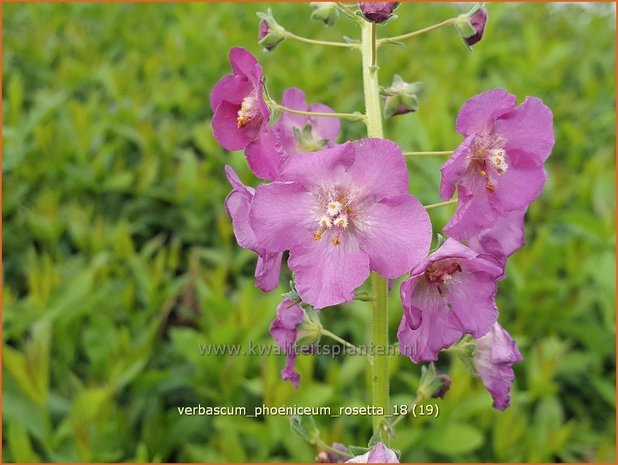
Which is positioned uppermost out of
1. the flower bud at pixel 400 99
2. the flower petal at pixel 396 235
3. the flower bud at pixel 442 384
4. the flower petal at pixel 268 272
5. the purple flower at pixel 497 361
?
the flower bud at pixel 400 99

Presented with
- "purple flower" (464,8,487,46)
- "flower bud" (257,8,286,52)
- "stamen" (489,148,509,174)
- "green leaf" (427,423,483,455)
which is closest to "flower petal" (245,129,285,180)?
"flower bud" (257,8,286,52)

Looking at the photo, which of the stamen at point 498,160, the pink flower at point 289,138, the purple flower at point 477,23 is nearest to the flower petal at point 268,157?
the pink flower at point 289,138

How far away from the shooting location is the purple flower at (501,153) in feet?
3.91

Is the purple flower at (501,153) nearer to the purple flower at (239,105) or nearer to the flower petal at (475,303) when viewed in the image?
the flower petal at (475,303)

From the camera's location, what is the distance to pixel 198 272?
262 cm

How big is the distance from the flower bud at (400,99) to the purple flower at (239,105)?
0.25 m

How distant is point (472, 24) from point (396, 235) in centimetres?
50

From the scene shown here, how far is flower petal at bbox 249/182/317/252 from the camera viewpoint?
3.78 feet

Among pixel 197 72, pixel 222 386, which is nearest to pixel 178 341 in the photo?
pixel 222 386

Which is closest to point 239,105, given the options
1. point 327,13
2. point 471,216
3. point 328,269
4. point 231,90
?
point 231,90

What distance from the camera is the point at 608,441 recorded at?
2.27 m

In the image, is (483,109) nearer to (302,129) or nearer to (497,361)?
(302,129)

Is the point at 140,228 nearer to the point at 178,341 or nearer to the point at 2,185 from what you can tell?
the point at 2,185

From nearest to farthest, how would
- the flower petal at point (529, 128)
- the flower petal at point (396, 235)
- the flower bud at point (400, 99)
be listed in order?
the flower petal at point (396, 235) < the flower petal at point (529, 128) < the flower bud at point (400, 99)
